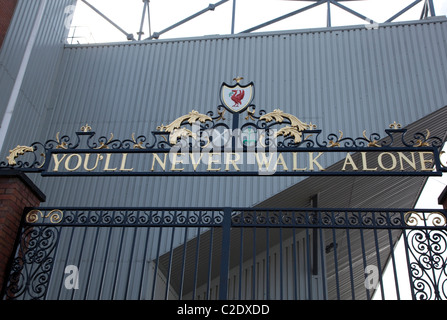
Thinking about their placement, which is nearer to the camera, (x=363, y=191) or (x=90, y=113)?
(x=90, y=113)

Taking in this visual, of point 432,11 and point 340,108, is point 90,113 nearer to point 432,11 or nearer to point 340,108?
point 340,108

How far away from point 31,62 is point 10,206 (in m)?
7.53

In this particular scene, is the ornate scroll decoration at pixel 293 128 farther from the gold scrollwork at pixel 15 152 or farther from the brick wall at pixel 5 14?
the brick wall at pixel 5 14

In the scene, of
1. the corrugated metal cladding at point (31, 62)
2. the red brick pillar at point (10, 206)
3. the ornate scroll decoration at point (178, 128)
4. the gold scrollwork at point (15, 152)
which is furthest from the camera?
the corrugated metal cladding at point (31, 62)

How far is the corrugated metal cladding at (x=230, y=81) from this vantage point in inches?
482

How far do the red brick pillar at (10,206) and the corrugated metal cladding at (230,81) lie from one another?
5.34 meters

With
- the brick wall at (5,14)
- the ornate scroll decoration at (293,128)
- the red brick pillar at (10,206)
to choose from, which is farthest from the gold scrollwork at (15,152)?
the brick wall at (5,14)

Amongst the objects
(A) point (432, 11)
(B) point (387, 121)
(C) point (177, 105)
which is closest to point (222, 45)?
(C) point (177, 105)

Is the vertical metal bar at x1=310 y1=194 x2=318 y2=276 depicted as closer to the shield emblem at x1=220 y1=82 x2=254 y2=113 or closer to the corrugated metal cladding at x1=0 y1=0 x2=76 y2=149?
the shield emblem at x1=220 y1=82 x2=254 y2=113

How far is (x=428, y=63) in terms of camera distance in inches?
515

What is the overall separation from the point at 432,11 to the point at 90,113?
32.3 ft

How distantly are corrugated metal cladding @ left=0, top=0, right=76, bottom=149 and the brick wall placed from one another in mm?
242

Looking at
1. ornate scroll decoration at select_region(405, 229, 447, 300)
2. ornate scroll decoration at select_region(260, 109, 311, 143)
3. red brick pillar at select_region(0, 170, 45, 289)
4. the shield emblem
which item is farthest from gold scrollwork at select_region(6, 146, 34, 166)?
ornate scroll decoration at select_region(405, 229, 447, 300)

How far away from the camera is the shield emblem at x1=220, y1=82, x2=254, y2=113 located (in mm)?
7535
